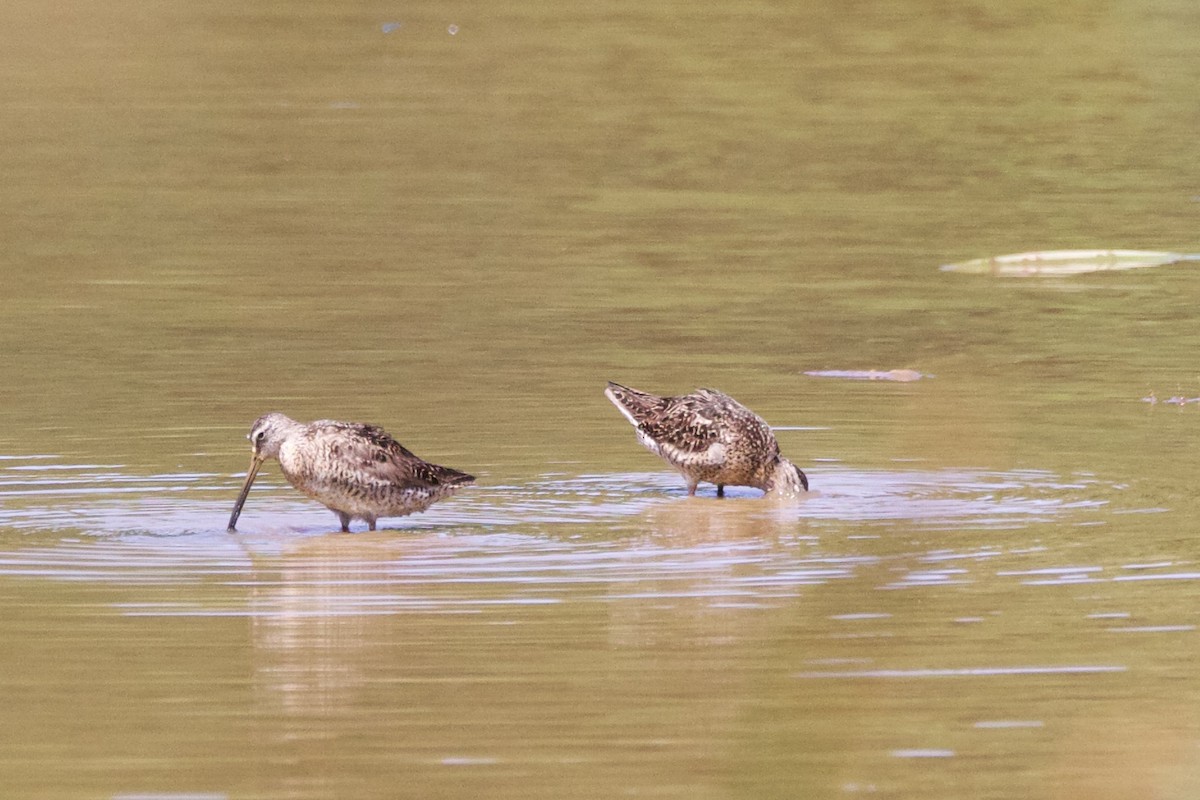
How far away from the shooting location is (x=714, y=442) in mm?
13320

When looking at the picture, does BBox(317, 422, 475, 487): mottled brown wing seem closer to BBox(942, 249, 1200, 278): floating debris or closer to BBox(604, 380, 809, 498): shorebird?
BBox(604, 380, 809, 498): shorebird

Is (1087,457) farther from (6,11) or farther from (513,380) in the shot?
(6,11)

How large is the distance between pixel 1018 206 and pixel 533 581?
43.7 ft

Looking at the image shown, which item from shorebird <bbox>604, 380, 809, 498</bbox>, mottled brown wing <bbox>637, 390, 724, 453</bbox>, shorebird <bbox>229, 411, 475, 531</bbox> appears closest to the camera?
shorebird <bbox>229, 411, 475, 531</bbox>

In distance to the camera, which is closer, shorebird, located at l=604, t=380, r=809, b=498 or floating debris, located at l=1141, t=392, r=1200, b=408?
shorebird, located at l=604, t=380, r=809, b=498

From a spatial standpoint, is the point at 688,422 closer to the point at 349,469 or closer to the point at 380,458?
the point at 380,458

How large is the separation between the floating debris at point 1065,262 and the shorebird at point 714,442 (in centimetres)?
645

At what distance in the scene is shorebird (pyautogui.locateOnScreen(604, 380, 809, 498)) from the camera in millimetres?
13211

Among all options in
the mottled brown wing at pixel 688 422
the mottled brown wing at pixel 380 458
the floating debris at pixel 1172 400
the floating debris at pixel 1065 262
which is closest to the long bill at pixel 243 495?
the mottled brown wing at pixel 380 458

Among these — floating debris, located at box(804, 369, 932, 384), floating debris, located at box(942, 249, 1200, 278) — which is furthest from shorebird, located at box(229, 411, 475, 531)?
floating debris, located at box(942, 249, 1200, 278)

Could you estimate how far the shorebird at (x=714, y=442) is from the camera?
13211mm

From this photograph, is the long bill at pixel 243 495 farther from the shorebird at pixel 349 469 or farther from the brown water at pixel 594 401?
the brown water at pixel 594 401

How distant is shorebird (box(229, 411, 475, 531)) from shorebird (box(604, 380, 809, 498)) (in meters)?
1.65

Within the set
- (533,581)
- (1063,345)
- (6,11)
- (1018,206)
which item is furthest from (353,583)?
(6,11)
